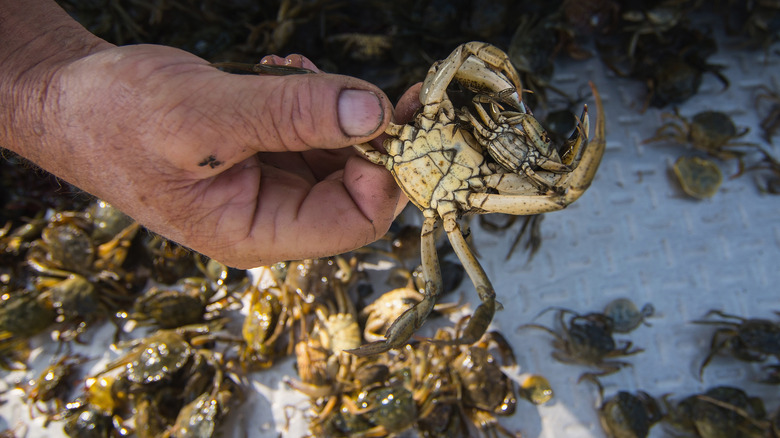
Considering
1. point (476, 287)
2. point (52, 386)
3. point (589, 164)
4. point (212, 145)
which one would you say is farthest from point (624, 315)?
point (52, 386)

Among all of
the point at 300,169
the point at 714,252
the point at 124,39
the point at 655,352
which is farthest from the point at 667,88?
the point at 124,39

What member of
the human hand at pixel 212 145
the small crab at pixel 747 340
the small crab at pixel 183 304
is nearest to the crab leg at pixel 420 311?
the human hand at pixel 212 145

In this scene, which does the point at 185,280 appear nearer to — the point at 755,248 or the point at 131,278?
the point at 131,278

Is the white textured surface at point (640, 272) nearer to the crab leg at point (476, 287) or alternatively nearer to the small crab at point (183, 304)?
the small crab at point (183, 304)

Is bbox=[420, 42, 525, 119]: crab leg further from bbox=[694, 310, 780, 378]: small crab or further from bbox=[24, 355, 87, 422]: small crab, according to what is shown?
bbox=[24, 355, 87, 422]: small crab

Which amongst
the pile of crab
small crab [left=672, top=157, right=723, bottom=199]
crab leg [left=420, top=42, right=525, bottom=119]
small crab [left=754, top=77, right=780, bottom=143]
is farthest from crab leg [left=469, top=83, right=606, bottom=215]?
small crab [left=754, top=77, right=780, bottom=143]

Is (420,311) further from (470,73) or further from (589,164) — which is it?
(470,73)
